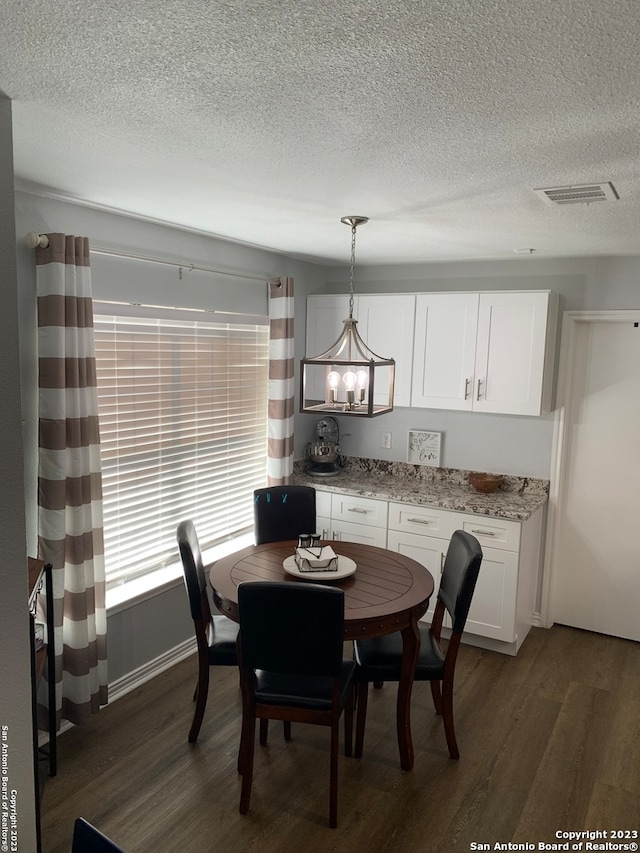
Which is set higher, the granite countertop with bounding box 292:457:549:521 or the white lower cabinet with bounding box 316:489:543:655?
the granite countertop with bounding box 292:457:549:521

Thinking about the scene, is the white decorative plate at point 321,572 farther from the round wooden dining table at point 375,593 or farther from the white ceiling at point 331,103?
the white ceiling at point 331,103

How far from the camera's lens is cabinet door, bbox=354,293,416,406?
4324 millimetres

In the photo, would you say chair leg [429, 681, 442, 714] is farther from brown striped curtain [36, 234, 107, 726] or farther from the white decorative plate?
brown striped curtain [36, 234, 107, 726]

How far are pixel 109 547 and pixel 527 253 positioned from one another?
302 centimetres

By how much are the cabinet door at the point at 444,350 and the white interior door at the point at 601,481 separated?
0.65 m

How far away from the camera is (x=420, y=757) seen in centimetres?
294

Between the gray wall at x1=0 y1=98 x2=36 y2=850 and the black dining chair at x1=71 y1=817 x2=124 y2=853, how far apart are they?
19.9 inches

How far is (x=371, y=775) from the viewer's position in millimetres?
2805

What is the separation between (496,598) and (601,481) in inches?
42.4

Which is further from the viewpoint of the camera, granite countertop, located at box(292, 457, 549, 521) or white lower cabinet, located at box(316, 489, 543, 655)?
granite countertop, located at box(292, 457, 549, 521)

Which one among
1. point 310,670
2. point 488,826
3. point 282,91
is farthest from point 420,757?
point 282,91

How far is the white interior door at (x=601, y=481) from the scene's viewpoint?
158 inches

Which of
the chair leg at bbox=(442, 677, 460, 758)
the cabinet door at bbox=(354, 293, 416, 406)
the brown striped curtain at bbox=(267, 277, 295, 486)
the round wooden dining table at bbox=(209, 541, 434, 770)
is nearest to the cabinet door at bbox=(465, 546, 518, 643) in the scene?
the round wooden dining table at bbox=(209, 541, 434, 770)

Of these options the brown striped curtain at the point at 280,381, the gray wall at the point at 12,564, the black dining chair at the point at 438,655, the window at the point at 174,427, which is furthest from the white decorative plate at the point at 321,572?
the gray wall at the point at 12,564
